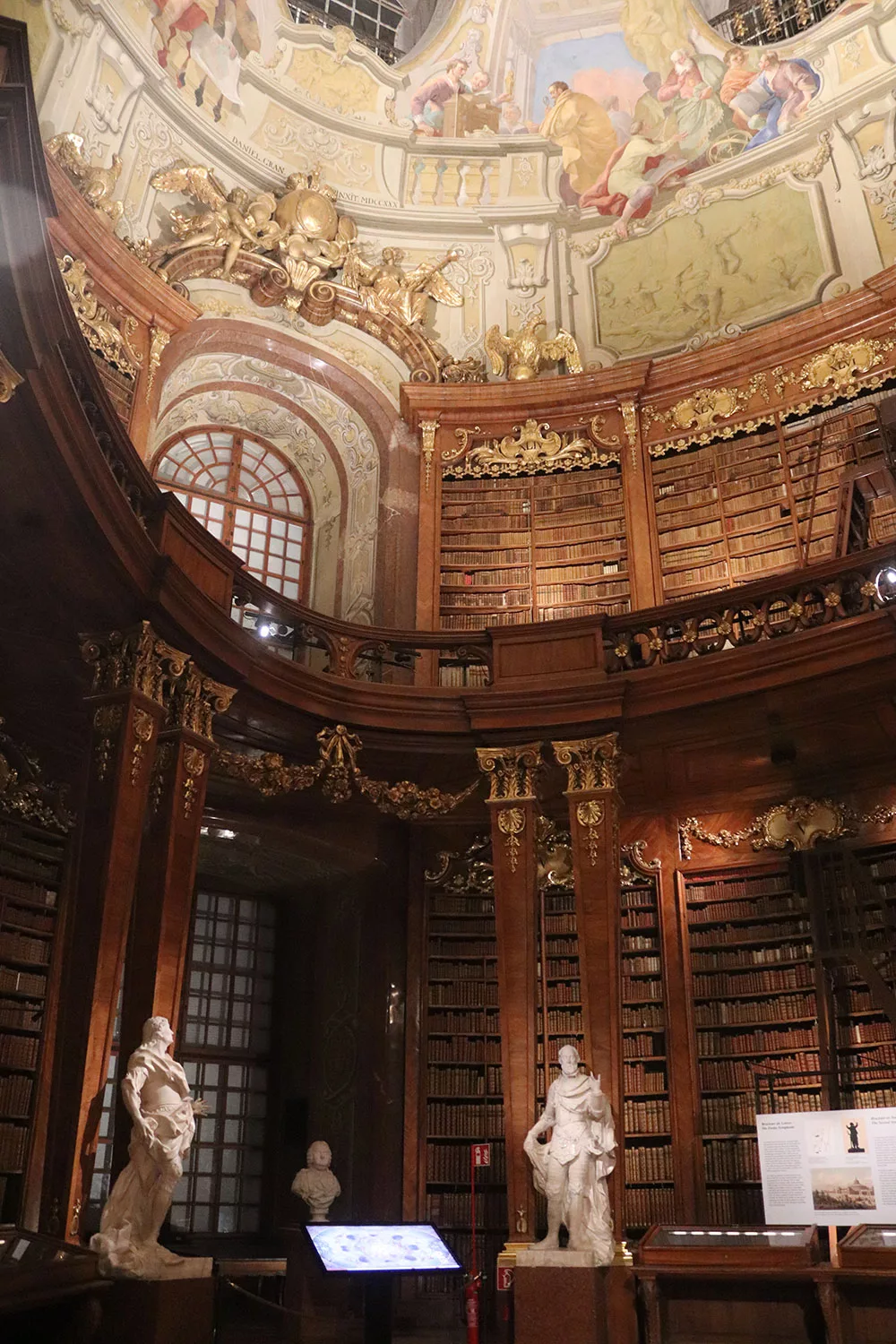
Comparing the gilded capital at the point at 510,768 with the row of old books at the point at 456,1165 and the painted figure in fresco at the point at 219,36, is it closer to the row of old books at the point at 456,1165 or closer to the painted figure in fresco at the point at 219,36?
the row of old books at the point at 456,1165

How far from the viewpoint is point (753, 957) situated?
352 inches

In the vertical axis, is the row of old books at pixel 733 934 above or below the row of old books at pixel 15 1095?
above

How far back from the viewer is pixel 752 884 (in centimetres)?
916

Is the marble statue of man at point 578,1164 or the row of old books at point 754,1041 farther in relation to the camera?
the row of old books at point 754,1041

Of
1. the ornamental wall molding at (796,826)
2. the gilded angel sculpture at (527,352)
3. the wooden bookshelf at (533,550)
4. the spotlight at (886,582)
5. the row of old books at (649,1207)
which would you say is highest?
the gilded angel sculpture at (527,352)

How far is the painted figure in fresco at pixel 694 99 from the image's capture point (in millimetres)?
11531

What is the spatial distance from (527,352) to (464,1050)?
20.8 ft

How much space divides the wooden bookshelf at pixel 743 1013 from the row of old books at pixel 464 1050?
5.12 ft

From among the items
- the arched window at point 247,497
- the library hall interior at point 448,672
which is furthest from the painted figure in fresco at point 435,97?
the arched window at point 247,497

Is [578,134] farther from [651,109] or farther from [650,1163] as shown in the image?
[650,1163]

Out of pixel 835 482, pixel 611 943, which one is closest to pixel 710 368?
pixel 835 482

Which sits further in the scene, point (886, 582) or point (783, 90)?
point (783, 90)

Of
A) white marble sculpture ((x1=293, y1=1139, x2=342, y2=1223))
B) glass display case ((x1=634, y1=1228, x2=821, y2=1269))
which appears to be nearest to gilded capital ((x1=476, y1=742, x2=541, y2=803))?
white marble sculpture ((x1=293, y1=1139, x2=342, y2=1223))

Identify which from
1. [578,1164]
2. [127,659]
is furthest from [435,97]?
[578,1164]
